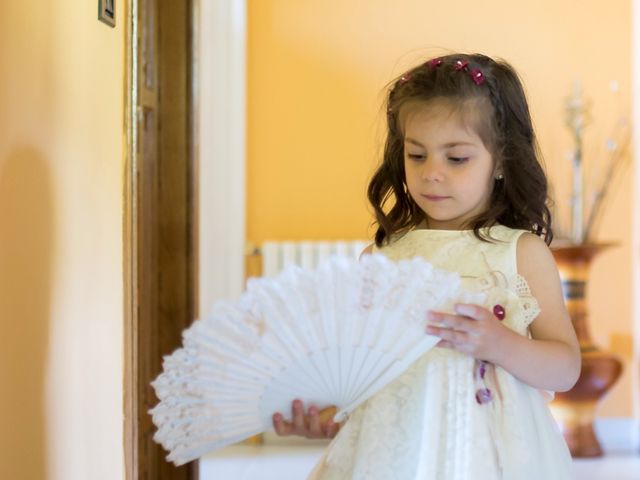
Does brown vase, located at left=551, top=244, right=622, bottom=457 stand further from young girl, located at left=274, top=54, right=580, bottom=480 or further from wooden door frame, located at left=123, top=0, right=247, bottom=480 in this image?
young girl, located at left=274, top=54, right=580, bottom=480

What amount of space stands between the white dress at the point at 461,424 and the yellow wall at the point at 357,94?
127 inches

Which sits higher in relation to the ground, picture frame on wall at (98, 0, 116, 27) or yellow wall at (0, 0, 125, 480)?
picture frame on wall at (98, 0, 116, 27)

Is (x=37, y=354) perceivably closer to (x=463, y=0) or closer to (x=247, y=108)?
(x=247, y=108)

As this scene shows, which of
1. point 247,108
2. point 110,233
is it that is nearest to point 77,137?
point 110,233

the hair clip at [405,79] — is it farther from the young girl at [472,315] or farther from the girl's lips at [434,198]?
the girl's lips at [434,198]

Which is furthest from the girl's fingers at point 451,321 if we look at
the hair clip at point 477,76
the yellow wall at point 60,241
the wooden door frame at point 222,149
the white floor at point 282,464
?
Answer: the wooden door frame at point 222,149

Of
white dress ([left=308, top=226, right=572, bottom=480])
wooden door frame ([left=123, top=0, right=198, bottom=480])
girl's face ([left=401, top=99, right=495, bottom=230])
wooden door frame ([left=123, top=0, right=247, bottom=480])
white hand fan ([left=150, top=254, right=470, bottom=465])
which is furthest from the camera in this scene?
wooden door frame ([left=123, top=0, right=247, bottom=480])

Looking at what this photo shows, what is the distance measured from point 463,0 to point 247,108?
1.09 metres

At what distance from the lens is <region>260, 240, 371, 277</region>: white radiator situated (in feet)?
15.4

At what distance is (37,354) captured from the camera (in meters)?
1.75

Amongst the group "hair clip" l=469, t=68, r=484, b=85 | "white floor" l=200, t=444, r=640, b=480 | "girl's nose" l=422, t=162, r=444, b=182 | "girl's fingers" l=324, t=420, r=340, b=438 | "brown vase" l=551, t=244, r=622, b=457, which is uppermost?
"hair clip" l=469, t=68, r=484, b=85

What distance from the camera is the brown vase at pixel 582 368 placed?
445 cm

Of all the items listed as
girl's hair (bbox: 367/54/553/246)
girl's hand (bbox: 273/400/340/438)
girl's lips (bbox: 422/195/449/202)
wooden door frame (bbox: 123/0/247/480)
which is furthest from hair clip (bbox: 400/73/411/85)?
Answer: wooden door frame (bbox: 123/0/247/480)

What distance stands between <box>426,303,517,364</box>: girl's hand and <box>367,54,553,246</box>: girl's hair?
0.21m
